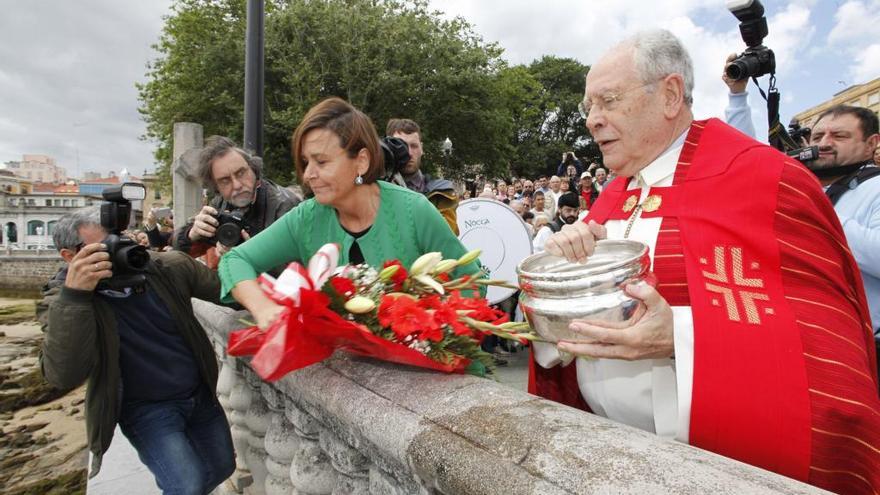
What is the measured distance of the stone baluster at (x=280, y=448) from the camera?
2.09 m

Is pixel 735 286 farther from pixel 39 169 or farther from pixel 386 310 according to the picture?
pixel 39 169

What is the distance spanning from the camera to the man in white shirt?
4.31 feet

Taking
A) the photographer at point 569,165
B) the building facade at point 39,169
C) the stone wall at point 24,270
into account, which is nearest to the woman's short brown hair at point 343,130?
the photographer at point 569,165

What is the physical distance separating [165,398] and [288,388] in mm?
1217

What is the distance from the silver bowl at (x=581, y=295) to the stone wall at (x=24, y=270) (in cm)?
4361

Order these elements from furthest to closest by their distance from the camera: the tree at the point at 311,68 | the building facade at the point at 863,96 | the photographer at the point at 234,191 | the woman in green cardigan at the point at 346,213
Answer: the building facade at the point at 863,96 → the tree at the point at 311,68 → the photographer at the point at 234,191 → the woman in green cardigan at the point at 346,213

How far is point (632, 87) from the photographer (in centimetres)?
170

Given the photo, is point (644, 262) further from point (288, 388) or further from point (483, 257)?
point (483, 257)

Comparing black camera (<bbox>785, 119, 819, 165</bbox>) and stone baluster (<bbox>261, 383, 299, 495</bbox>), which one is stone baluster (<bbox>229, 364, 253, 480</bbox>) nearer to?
stone baluster (<bbox>261, 383, 299, 495</bbox>)

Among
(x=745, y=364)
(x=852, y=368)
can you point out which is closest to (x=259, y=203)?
(x=745, y=364)

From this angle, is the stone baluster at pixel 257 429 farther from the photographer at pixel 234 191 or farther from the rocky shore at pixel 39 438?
the rocky shore at pixel 39 438

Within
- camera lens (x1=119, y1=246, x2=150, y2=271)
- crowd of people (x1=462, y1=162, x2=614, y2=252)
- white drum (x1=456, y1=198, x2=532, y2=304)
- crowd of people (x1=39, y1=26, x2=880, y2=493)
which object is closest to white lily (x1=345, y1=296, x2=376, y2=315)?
crowd of people (x1=39, y1=26, x2=880, y2=493)

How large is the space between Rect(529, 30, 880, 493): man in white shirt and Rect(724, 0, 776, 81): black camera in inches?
51.4

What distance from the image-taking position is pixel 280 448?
209cm
